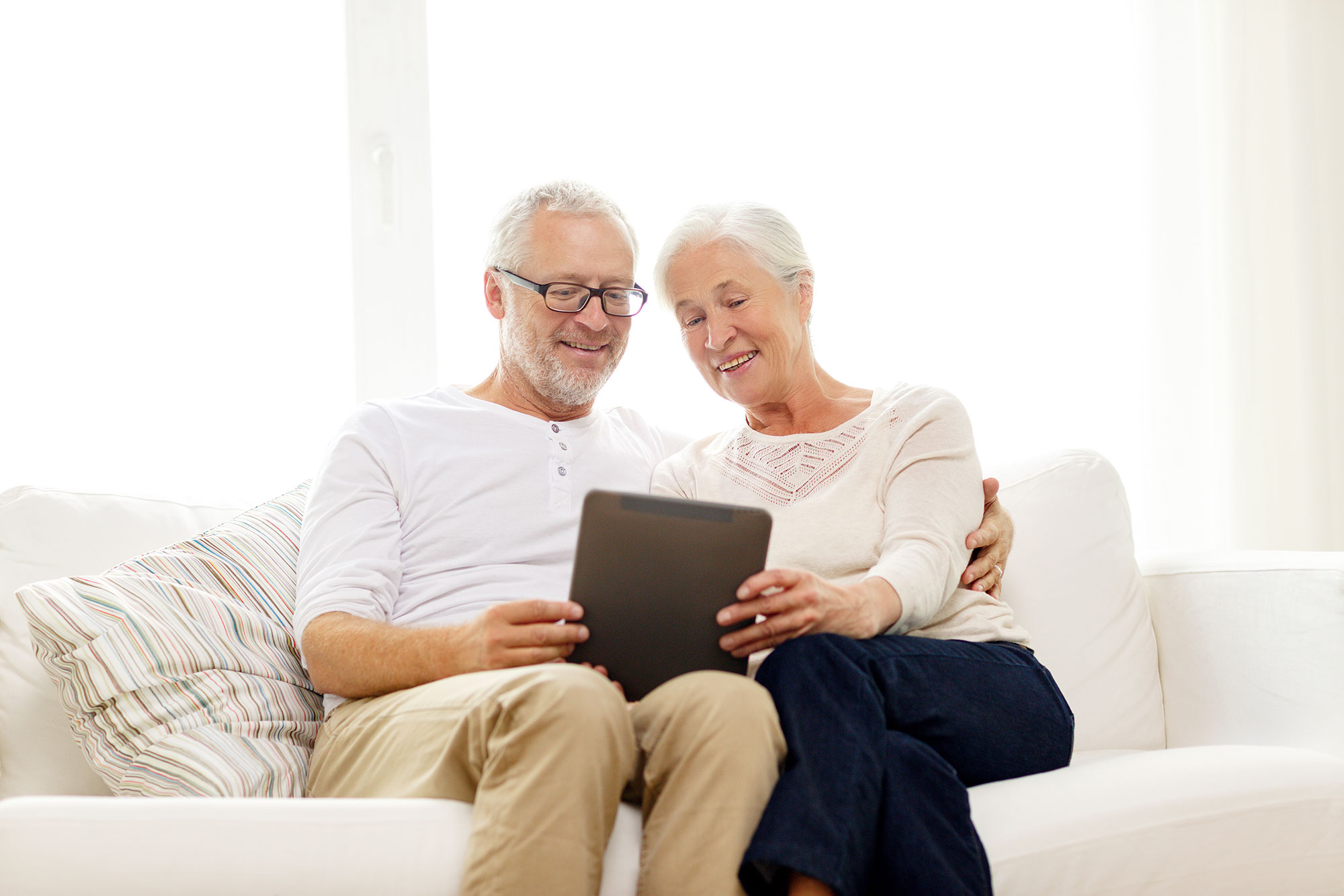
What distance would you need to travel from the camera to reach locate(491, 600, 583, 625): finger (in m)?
1.25

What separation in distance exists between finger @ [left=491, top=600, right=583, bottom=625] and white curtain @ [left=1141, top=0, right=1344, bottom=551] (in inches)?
91.0

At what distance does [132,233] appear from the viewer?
2.41m

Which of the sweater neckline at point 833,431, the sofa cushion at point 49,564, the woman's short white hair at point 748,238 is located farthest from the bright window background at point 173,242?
the sweater neckline at point 833,431

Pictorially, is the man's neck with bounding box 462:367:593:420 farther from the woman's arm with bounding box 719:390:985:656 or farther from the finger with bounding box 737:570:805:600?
the finger with bounding box 737:570:805:600

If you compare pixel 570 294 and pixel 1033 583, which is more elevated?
pixel 570 294

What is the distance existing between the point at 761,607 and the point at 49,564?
1.08m

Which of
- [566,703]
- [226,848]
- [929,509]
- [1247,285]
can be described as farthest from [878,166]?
[226,848]

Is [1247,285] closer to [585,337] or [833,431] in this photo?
[833,431]

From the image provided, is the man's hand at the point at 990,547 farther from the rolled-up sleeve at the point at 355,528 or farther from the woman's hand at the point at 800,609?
the rolled-up sleeve at the point at 355,528

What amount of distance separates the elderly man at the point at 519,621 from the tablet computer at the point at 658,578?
0.04 metres

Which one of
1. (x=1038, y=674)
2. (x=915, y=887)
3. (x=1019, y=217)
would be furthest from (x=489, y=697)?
(x=1019, y=217)

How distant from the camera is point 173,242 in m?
2.44

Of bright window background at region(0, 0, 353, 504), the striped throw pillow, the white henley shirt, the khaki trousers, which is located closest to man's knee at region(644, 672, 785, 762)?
the khaki trousers

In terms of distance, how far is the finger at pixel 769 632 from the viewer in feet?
4.17
